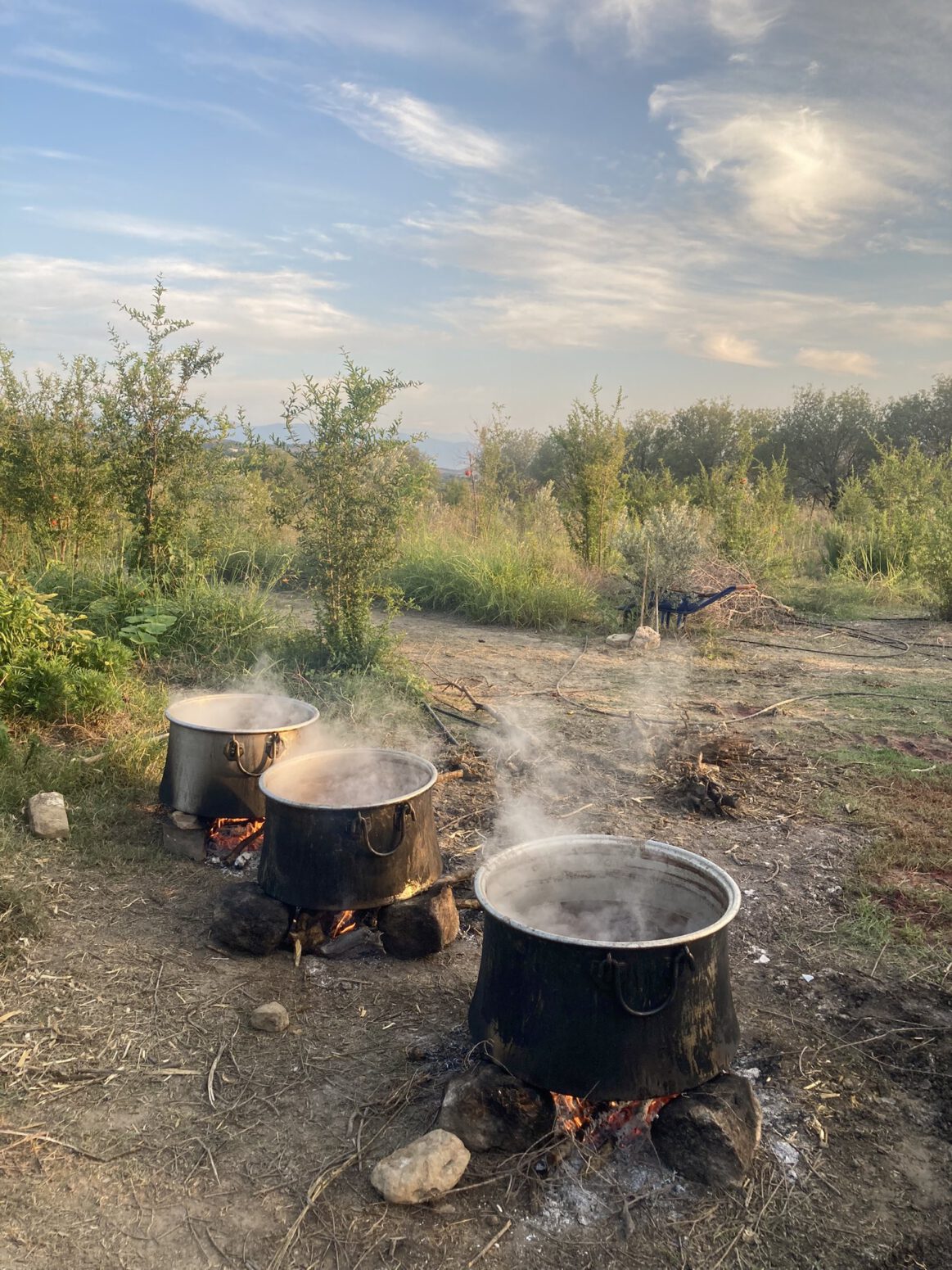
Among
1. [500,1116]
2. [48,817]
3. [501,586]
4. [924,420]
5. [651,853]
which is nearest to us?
[500,1116]

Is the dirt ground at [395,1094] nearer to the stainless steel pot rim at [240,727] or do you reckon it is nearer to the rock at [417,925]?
the rock at [417,925]

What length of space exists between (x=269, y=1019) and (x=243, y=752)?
1321 millimetres

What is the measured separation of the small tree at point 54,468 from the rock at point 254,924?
5.12m

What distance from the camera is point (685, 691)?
7.09 m

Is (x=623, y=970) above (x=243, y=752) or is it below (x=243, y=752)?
above

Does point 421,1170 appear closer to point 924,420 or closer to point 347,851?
point 347,851

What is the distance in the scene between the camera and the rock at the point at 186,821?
3.88 m

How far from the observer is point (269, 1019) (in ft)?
8.79

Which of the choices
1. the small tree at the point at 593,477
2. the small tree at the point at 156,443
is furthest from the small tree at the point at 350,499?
the small tree at the point at 593,477

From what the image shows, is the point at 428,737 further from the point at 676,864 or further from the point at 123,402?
the point at 123,402

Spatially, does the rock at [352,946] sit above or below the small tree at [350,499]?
below

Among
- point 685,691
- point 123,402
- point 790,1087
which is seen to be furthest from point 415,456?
point 790,1087

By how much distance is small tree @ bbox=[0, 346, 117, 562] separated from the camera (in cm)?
743

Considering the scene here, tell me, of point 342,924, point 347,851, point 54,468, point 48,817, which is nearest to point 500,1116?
point 347,851
